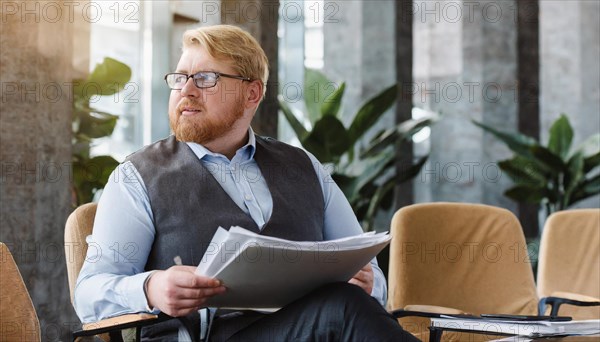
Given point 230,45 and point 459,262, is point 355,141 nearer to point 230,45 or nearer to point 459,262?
point 459,262

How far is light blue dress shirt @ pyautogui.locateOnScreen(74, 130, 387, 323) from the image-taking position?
2.07 metres

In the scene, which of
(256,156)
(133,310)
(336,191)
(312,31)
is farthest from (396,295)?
Answer: (312,31)

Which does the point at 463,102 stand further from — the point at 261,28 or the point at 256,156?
the point at 256,156

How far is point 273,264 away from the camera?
1.80 metres

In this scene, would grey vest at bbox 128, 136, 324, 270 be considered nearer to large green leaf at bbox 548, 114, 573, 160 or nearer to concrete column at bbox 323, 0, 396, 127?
large green leaf at bbox 548, 114, 573, 160

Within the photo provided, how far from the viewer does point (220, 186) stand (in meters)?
2.29

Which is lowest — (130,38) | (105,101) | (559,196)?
(559,196)

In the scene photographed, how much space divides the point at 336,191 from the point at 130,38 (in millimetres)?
3335

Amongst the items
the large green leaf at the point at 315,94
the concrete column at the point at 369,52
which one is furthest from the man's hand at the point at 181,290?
the concrete column at the point at 369,52

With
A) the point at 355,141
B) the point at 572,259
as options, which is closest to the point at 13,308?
the point at 572,259

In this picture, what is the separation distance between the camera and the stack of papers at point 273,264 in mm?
1748

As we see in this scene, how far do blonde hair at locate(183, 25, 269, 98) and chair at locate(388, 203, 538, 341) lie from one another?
1057 mm

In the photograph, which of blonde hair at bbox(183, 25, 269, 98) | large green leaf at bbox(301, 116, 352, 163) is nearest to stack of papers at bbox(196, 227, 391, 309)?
Answer: blonde hair at bbox(183, 25, 269, 98)

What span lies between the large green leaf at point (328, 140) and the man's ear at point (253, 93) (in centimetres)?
208
